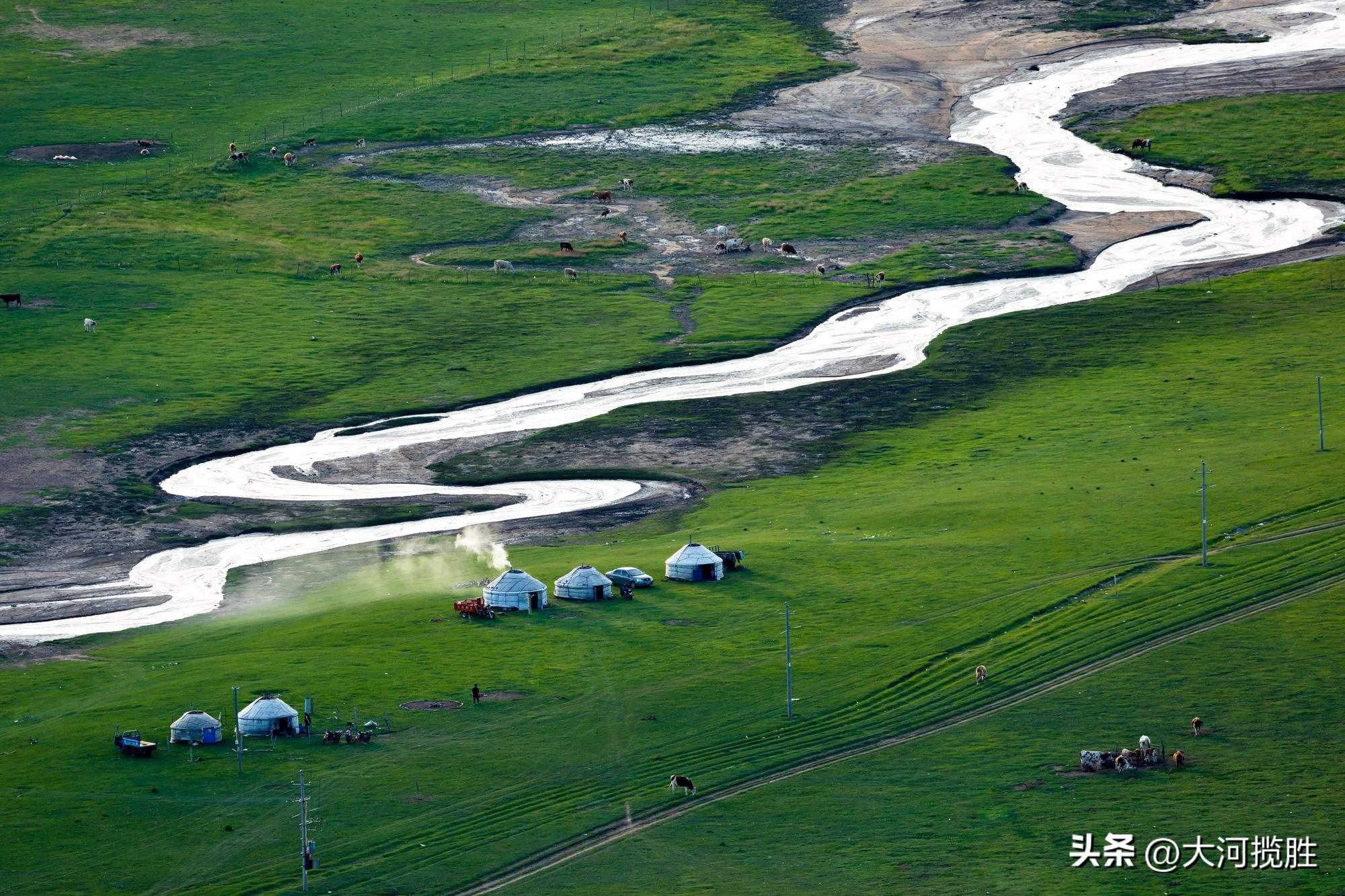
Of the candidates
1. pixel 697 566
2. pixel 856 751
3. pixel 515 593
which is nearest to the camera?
pixel 856 751

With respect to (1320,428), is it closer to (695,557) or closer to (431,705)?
(695,557)

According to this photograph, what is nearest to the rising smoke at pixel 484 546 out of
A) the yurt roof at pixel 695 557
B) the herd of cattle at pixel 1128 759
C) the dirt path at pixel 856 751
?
the yurt roof at pixel 695 557

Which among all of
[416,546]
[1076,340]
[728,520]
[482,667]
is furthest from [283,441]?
[1076,340]

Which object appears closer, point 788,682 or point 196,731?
point 196,731

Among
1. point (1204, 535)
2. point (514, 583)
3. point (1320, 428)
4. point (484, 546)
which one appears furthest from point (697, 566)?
point (1320, 428)

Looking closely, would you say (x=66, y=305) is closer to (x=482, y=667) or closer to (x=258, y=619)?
(x=258, y=619)

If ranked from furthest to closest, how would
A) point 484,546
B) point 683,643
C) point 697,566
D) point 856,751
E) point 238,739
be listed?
point 484,546 < point 697,566 < point 683,643 < point 856,751 < point 238,739

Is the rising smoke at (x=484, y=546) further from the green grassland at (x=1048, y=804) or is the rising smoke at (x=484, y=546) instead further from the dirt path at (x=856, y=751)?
the green grassland at (x=1048, y=804)
